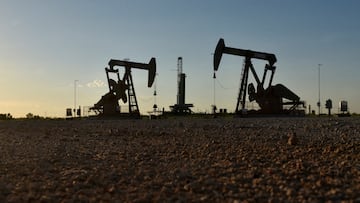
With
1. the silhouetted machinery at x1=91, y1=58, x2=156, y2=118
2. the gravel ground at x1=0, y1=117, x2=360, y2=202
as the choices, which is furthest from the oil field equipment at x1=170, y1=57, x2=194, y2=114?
the gravel ground at x1=0, y1=117, x2=360, y2=202

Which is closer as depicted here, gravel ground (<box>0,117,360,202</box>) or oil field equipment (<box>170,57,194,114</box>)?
gravel ground (<box>0,117,360,202</box>)

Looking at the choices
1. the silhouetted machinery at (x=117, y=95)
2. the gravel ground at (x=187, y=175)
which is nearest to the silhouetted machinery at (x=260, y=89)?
the silhouetted machinery at (x=117, y=95)

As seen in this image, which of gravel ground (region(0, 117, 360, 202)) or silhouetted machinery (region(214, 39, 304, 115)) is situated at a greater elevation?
silhouetted machinery (region(214, 39, 304, 115))

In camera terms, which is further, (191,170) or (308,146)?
(308,146)

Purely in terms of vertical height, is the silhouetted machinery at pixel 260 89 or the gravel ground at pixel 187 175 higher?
the silhouetted machinery at pixel 260 89

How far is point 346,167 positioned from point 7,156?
8.96m

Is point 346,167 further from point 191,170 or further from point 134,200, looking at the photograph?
point 134,200

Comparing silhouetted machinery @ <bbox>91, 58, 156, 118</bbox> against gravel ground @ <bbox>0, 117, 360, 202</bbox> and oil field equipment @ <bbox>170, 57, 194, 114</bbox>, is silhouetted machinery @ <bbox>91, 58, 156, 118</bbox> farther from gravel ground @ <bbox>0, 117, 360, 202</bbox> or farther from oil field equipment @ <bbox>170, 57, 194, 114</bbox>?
gravel ground @ <bbox>0, 117, 360, 202</bbox>

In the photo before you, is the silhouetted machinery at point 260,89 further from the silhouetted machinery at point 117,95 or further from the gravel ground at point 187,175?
the gravel ground at point 187,175

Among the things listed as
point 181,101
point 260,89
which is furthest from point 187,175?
point 181,101

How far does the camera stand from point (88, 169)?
12461 mm

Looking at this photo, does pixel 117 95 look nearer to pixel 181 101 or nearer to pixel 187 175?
pixel 181 101

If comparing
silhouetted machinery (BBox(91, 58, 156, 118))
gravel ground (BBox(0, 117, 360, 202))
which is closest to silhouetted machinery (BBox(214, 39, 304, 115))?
silhouetted machinery (BBox(91, 58, 156, 118))

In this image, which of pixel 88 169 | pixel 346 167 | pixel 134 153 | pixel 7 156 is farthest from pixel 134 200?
pixel 7 156
